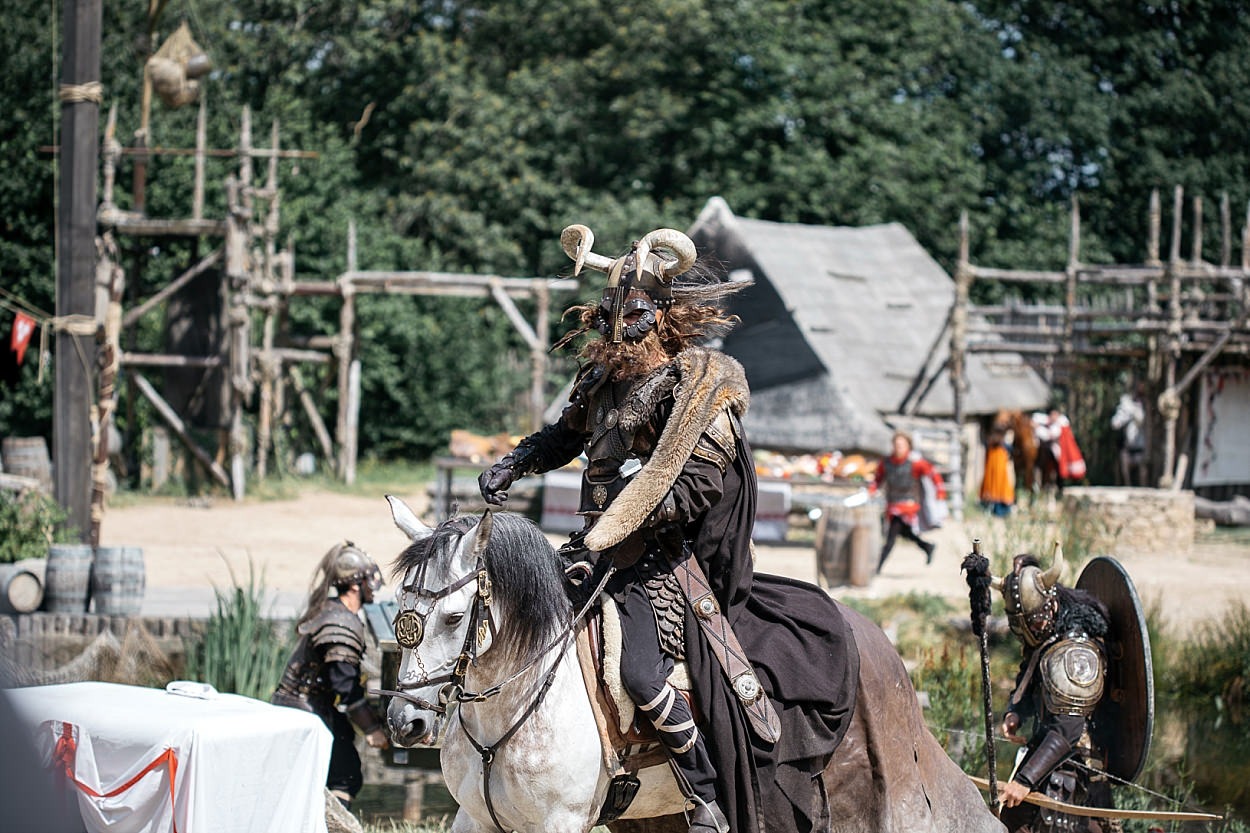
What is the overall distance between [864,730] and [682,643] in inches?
31.8

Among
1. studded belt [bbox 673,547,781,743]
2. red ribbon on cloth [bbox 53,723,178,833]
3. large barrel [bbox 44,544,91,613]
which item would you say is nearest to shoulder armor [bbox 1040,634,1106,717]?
studded belt [bbox 673,547,781,743]

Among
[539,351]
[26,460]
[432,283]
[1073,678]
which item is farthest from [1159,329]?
[1073,678]

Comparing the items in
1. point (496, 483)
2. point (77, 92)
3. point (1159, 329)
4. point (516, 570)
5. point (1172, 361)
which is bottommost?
point (516, 570)

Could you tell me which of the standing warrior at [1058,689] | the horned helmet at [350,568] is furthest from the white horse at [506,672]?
the standing warrior at [1058,689]

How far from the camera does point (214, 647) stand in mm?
7668

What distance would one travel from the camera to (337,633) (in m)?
5.96

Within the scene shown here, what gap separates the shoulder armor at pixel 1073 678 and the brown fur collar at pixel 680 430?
1.92m

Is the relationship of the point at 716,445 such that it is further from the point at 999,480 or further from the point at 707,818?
the point at 999,480

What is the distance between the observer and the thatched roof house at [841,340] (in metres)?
19.4

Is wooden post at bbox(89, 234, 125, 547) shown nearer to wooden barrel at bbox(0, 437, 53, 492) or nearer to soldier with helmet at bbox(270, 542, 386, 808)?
wooden barrel at bbox(0, 437, 53, 492)

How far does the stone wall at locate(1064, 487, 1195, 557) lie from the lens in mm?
14750

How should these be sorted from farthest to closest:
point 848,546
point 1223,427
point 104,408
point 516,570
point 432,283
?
point 1223,427, point 432,283, point 848,546, point 104,408, point 516,570

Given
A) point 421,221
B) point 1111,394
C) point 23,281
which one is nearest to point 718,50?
point 421,221

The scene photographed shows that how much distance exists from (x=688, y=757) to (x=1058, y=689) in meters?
1.93
